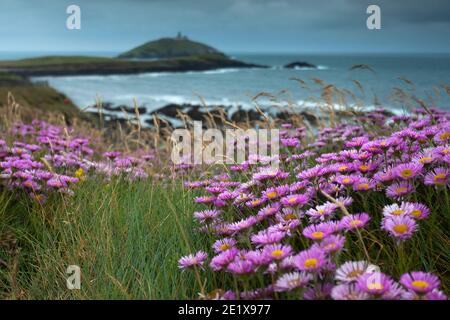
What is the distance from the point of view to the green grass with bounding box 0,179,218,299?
2.38 meters

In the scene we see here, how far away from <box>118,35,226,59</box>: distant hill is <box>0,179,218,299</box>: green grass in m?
94.5

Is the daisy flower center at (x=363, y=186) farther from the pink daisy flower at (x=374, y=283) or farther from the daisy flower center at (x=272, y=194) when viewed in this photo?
the pink daisy flower at (x=374, y=283)

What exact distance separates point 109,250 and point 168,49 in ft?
335

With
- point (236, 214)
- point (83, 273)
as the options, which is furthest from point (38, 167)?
point (236, 214)

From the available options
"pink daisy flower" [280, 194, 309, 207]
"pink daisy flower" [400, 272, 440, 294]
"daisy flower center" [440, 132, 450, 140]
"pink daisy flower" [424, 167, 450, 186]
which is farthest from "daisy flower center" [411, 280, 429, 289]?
"daisy flower center" [440, 132, 450, 140]

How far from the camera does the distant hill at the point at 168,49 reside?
98.6 metres

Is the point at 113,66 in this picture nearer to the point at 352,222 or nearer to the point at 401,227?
the point at 352,222

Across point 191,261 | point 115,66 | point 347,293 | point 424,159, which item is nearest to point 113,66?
point 115,66

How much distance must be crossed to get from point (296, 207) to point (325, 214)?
17 centimetres

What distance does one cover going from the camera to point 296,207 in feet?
7.59

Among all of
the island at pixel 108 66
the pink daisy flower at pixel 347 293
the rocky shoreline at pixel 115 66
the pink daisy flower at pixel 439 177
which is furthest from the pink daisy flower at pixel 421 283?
the rocky shoreline at pixel 115 66

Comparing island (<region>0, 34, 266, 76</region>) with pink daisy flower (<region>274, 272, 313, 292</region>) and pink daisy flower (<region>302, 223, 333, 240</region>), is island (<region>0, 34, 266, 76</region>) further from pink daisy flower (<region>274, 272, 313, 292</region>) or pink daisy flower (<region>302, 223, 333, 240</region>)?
pink daisy flower (<region>274, 272, 313, 292</region>)

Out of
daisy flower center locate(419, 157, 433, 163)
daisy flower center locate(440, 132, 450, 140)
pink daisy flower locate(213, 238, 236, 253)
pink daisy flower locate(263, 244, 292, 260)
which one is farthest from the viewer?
daisy flower center locate(440, 132, 450, 140)
